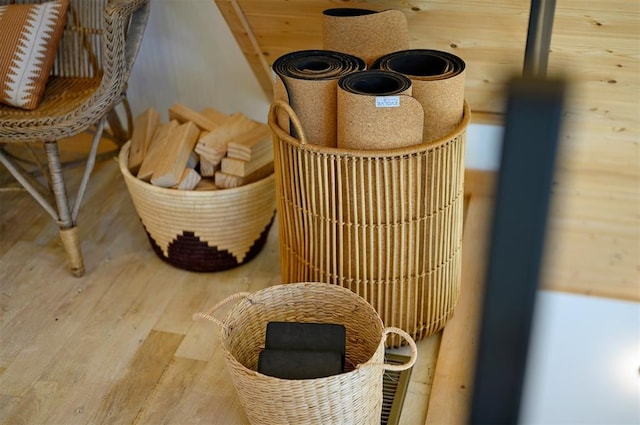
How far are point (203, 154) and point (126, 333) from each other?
0.52 meters

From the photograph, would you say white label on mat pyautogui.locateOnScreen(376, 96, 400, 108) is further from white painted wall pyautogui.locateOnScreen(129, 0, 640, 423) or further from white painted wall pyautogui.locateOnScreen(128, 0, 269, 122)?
white painted wall pyautogui.locateOnScreen(128, 0, 269, 122)

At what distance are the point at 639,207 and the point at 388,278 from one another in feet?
3.35

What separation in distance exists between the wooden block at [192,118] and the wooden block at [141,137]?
6cm

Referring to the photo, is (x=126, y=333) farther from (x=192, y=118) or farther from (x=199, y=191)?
(x=192, y=118)

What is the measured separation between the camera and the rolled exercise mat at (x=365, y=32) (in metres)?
1.86

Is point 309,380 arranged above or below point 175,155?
below

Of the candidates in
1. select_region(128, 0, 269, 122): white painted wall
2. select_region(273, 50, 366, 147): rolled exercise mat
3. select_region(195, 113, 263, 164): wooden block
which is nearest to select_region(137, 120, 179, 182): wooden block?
select_region(195, 113, 263, 164): wooden block

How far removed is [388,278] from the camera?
5.90 feet

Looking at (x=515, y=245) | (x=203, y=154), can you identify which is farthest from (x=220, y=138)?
(x=515, y=245)

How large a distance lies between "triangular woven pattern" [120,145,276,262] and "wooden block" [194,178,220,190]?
0.18 ft

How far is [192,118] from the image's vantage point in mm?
2297

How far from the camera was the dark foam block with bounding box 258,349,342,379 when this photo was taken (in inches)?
61.1

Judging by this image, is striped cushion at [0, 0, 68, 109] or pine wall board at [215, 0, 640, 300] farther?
striped cushion at [0, 0, 68, 109]

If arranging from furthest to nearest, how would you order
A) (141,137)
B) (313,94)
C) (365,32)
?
(141,137), (365,32), (313,94)
